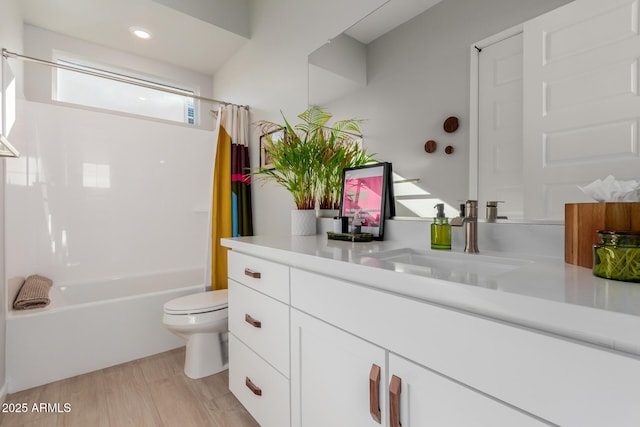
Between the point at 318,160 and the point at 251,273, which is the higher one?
the point at 318,160

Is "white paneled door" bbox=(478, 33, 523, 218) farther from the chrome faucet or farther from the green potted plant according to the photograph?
the green potted plant

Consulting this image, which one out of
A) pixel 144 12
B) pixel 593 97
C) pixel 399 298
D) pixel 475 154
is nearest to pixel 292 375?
pixel 399 298

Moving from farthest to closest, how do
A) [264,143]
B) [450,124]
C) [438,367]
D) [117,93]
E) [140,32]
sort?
[117,93] → [140,32] → [264,143] → [450,124] → [438,367]

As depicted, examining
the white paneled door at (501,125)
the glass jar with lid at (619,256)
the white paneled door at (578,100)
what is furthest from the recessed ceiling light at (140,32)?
the glass jar with lid at (619,256)

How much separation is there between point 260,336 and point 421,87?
1.22m

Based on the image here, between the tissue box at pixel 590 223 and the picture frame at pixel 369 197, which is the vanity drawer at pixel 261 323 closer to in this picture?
the picture frame at pixel 369 197

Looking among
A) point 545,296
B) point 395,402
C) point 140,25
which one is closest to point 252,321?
point 395,402

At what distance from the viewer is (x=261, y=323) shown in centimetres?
121

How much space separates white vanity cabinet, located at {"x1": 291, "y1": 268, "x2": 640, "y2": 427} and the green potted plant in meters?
0.78

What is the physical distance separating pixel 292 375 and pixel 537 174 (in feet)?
3.41

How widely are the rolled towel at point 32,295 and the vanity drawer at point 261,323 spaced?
50.0 inches

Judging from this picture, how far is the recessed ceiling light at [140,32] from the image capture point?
2.49 meters

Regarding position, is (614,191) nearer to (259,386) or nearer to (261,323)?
(261,323)

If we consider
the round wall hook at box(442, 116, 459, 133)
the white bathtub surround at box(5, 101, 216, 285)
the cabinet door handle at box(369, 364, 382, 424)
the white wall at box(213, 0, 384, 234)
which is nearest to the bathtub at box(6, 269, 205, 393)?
the white bathtub surround at box(5, 101, 216, 285)
